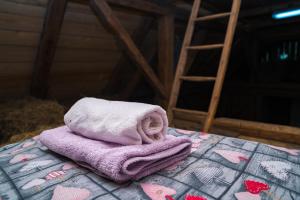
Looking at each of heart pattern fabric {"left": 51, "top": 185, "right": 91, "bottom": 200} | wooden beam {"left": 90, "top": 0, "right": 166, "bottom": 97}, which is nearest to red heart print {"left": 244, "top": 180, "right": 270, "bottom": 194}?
heart pattern fabric {"left": 51, "top": 185, "right": 91, "bottom": 200}

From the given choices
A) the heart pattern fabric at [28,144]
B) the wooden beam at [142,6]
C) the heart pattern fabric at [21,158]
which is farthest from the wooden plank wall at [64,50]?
the heart pattern fabric at [21,158]

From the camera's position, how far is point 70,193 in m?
0.57

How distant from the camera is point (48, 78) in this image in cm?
264

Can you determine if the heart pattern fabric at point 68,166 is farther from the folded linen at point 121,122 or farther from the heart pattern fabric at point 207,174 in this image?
the heart pattern fabric at point 207,174

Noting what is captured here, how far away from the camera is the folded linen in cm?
72

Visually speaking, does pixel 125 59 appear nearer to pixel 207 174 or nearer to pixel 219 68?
pixel 219 68

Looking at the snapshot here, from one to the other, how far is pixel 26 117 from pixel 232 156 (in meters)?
2.05

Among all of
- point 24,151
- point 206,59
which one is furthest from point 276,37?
point 24,151

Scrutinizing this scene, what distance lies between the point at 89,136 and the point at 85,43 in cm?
205

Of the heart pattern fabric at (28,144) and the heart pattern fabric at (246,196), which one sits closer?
the heart pattern fabric at (246,196)

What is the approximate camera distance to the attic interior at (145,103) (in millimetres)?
640

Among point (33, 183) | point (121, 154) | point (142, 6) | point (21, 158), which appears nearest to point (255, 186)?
point (121, 154)

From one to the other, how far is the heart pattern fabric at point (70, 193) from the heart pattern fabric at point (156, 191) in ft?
0.46

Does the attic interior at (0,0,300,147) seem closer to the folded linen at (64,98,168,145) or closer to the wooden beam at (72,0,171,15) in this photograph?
the wooden beam at (72,0,171,15)
